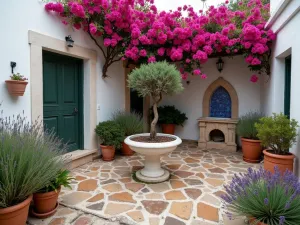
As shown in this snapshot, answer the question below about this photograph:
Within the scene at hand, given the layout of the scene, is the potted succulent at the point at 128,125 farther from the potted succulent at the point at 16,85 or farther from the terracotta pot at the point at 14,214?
the terracotta pot at the point at 14,214

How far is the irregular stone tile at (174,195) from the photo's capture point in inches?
105

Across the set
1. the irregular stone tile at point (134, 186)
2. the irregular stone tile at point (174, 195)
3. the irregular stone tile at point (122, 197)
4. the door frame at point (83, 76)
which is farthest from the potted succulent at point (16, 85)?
the irregular stone tile at point (174, 195)

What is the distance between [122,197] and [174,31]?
11.7 feet

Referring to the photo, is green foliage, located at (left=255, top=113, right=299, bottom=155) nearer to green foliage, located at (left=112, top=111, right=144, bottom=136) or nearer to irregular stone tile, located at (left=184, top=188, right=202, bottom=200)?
irregular stone tile, located at (left=184, top=188, right=202, bottom=200)

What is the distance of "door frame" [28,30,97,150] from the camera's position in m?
3.11

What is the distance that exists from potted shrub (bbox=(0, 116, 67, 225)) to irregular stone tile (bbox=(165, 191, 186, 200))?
1540mm

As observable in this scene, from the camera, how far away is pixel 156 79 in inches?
118

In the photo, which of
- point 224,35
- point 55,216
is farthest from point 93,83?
point 224,35

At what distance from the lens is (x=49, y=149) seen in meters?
2.14

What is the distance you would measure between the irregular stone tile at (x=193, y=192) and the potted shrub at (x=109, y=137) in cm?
196

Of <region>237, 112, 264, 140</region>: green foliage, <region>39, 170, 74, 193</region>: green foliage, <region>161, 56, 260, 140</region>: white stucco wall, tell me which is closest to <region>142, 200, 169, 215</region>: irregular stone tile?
<region>39, 170, 74, 193</region>: green foliage

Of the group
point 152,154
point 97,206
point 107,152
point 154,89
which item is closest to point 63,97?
point 107,152

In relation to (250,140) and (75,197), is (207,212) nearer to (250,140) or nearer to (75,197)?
(75,197)

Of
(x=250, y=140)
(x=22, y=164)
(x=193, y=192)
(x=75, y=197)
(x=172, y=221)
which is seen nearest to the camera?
(x=22, y=164)
